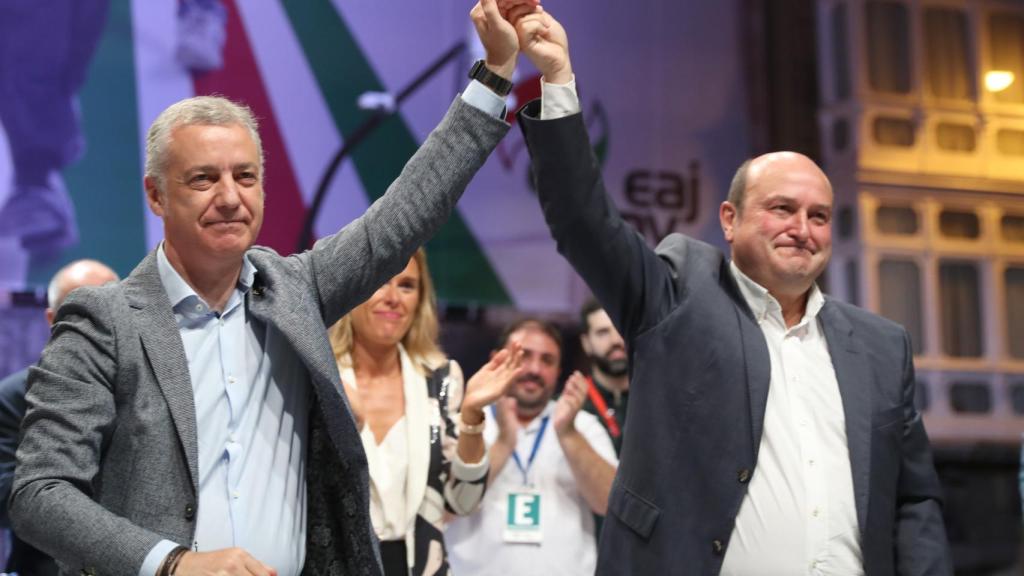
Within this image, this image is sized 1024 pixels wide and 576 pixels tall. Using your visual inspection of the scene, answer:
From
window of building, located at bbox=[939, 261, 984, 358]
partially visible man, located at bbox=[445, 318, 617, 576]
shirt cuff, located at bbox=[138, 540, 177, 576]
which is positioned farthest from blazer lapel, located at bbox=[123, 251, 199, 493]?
window of building, located at bbox=[939, 261, 984, 358]

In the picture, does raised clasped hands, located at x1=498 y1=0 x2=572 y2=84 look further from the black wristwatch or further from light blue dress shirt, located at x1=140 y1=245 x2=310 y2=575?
light blue dress shirt, located at x1=140 y1=245 x2=310 y2=575

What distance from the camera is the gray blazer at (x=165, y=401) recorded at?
5.19ft

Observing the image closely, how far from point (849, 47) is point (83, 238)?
16.6 feet

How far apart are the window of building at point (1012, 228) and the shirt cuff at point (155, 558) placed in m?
7.61

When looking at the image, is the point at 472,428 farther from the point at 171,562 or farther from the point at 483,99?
the point at 171,562

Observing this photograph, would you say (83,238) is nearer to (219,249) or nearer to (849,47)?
(219,249)

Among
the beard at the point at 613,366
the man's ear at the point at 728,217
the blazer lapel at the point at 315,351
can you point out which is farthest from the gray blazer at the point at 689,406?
the beard at the point at 613,366

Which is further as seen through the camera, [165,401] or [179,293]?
[179,293]

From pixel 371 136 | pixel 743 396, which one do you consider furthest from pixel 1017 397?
pixel 743 396

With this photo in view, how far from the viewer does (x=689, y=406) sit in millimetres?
2260

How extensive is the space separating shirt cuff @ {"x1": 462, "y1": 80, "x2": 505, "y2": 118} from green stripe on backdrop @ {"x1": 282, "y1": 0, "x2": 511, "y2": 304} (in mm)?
4532

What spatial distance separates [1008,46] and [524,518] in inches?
236

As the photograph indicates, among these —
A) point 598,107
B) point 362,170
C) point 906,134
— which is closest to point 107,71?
point 362,170

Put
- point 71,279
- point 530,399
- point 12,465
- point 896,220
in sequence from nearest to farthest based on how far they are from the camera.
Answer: point 12,465, point 530,399, point 71,279, point 896,220
